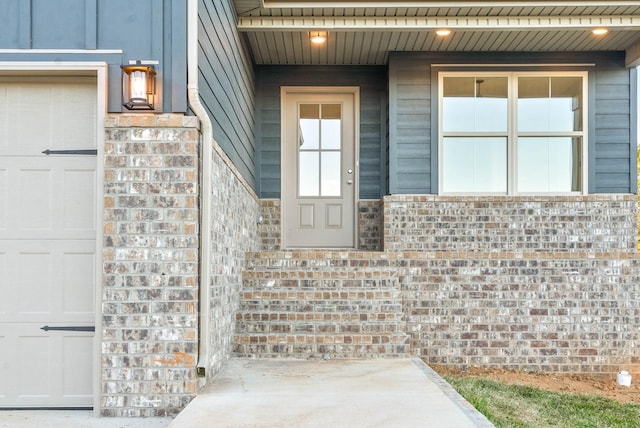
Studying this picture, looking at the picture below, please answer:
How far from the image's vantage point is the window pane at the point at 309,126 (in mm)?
7344

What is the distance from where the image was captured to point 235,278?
16.8 feet

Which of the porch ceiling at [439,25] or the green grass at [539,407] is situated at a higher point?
the porch ceiling at [439,25]

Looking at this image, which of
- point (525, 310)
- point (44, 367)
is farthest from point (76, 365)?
point (525, 310)

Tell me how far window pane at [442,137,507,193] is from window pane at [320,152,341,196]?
1322 millimetres

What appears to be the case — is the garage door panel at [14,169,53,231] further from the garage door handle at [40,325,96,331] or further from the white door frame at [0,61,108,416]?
the garage door handle at [40,325,96,331]

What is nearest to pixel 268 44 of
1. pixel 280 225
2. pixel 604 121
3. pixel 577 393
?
pixel 280 225

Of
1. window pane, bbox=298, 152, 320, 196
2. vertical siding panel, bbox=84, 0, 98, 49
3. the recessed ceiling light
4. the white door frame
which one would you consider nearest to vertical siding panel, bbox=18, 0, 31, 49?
the white door frame

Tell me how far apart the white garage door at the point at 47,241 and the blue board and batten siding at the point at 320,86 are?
3.55 meters

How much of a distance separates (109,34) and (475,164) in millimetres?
4517

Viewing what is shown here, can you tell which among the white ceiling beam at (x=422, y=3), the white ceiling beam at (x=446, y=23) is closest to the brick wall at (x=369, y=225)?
the white ceiling beam at (x=446, y=23)

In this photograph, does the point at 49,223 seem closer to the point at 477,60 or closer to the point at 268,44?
the point at 268,44

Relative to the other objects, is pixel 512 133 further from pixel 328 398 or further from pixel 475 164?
pixel 328 398

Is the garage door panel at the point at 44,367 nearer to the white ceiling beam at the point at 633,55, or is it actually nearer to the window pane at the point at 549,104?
the window pane at the point at 549,104

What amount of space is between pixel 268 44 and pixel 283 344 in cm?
339
